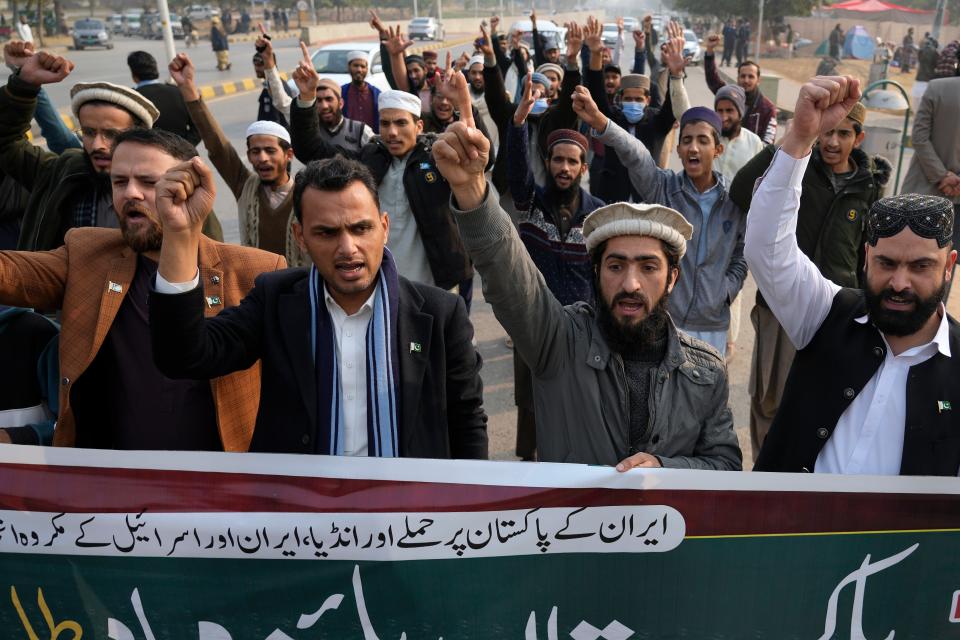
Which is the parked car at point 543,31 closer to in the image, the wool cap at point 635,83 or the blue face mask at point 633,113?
the wool cap at point 635,83

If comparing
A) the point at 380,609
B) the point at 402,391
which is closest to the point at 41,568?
the point at 380,609

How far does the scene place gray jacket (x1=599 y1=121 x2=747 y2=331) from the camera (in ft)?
13.1

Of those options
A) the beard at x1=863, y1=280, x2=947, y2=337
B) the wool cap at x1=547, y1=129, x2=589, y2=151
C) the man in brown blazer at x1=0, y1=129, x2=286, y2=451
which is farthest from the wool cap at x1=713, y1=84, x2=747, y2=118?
the man in brown blazer at x1=0, y1=129, x2=286, y2=451

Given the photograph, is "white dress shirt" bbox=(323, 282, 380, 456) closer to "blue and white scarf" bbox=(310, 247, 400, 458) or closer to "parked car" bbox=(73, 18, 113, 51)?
"blue and white scarf" bbox=(310, 247, 400, 458)

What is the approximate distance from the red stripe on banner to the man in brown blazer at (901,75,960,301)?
4.22m

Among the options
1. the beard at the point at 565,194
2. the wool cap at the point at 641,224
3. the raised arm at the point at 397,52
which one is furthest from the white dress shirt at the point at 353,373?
the raised arm at the point at 397,52

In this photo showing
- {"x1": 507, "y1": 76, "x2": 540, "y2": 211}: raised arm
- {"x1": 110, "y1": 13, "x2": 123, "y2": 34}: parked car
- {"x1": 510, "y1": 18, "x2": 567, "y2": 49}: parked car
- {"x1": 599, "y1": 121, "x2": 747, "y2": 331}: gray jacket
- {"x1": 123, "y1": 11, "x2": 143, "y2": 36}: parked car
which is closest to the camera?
{"x1": 599, "y1": 121, "x2": 747, "y2": 331}: gray jacket

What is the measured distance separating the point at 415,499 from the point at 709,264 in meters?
2.45

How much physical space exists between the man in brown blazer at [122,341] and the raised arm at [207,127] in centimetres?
209

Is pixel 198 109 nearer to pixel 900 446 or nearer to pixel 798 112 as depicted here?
pixel 798 112

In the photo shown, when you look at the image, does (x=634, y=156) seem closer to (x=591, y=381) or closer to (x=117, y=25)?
(x=591, y=381)

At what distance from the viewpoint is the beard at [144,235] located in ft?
8.12

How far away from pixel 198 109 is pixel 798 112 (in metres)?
3.42

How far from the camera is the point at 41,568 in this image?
205cm
